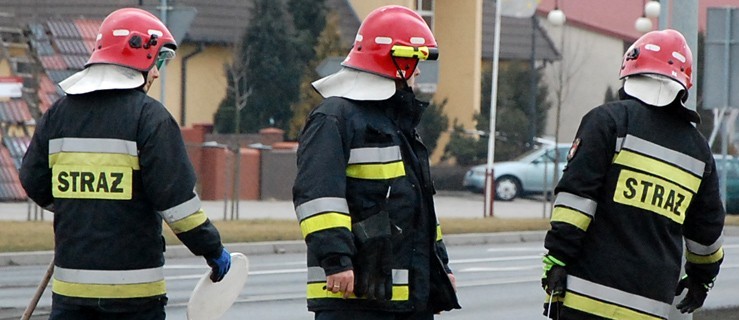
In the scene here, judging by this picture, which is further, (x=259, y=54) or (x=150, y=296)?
(x=259, y=54)

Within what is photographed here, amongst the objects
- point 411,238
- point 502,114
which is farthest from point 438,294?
point 502,114

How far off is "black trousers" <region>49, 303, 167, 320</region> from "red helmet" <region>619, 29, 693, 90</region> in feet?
6.57

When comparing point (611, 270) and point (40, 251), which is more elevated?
point (611, 270)

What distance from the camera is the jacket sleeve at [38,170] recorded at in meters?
5.53

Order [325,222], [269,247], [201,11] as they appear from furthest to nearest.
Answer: [201,11], [269,247], [325,222]

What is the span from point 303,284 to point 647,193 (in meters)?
8.65

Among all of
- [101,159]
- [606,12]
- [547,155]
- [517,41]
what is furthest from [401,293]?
[606,12]

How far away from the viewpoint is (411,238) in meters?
5.33

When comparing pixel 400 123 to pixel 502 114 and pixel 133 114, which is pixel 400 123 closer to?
pixel 133 114

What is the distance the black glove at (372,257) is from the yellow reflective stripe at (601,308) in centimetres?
75

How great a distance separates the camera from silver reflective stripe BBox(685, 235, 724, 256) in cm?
579

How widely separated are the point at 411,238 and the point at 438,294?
26cm

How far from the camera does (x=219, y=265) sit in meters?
5.67

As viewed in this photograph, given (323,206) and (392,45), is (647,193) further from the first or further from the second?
(323,206)
